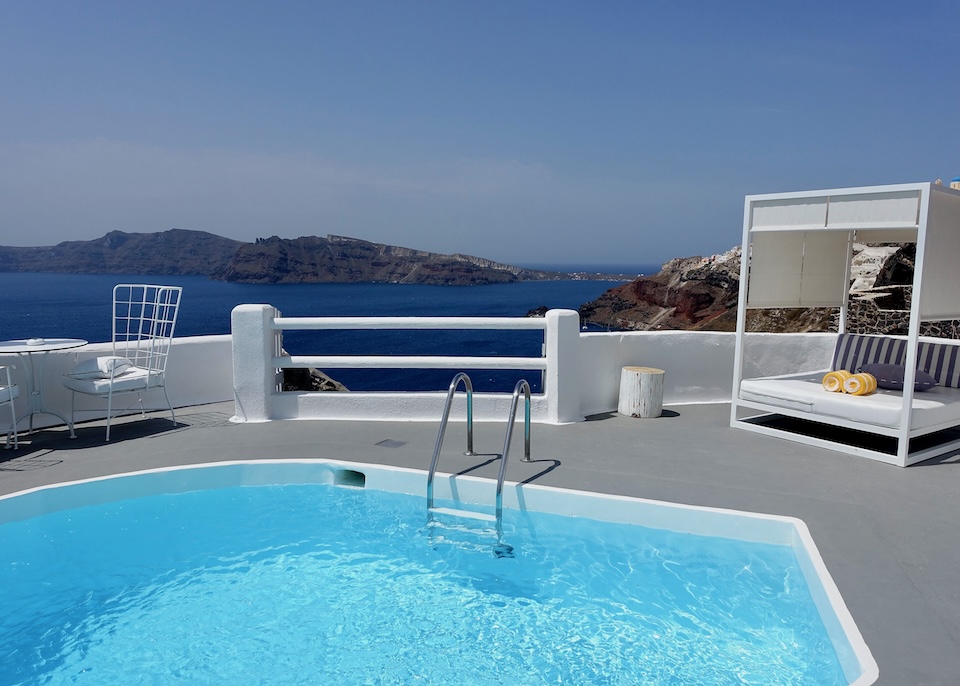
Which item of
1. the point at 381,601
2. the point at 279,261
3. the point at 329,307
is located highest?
the point at 279,261

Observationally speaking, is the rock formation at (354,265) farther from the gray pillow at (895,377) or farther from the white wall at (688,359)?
the gray pillow at (895,377)

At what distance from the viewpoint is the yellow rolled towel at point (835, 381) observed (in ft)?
21.0

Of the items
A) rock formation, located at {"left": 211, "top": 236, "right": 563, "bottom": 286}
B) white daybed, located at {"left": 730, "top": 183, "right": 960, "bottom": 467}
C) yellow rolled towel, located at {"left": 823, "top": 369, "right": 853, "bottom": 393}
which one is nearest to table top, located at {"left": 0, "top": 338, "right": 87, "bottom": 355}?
white daybed, located at {"left": 730, "top": 183, "right": 960, "bottom": 467}

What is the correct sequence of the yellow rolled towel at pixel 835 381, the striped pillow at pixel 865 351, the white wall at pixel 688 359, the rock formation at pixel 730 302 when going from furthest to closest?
1. the rock formation at pixel 730 302
2. the white wall at pixel 688 359
3. the striped pillow at pixel 865 351
4. the yellow rolled towel at pixel 835 381

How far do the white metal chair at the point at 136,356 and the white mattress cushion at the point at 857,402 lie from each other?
6007mm

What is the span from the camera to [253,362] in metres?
6.89

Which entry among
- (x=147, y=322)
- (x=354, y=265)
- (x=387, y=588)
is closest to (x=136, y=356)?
(x=147, y=322)

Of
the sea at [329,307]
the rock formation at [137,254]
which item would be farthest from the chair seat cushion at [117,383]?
the rock formation at [137,254]

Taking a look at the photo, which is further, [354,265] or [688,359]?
[354,265]

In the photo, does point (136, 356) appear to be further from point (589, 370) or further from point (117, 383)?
point (589, 370)

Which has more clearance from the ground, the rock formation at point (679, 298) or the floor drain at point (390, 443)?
the rock formation at point (679, 298)

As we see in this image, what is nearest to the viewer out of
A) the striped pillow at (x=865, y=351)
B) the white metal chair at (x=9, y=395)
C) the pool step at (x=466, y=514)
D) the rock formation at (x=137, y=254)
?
the pool step at (x=466, y=514)

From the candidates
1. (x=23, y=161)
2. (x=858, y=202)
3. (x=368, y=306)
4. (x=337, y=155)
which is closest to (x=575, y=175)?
(x=337, y=155)

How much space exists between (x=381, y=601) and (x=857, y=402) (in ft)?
15.5
